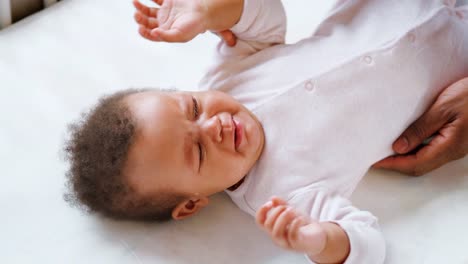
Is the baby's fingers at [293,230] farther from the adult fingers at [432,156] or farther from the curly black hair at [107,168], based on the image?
the adult fingers at [432,156]

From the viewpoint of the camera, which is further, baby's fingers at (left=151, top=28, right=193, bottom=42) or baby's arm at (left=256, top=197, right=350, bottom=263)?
baby's fingers at (left=151, top=28, right=193, bottom=42)

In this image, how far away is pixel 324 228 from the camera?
3.23ft

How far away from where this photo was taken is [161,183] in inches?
41.2

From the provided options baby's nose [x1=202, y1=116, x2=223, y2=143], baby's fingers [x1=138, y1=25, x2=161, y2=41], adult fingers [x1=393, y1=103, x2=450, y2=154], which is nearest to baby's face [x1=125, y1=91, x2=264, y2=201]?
baby's nose [x1=202, y1=116, x2=223, y2=143]

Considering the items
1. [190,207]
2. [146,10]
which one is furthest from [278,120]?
[146,10]

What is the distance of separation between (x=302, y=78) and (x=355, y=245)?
1.18ft

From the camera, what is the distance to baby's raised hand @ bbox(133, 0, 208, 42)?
3.76ft

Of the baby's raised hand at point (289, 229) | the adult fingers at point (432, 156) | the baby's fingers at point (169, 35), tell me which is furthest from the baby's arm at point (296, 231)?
the baby's fingers at point (169, 35)

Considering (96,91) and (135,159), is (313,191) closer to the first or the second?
(135,159)

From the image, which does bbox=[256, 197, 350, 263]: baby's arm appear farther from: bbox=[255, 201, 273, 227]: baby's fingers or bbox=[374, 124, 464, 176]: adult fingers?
bbox=[374, 124, 464, 176]: adult fingers

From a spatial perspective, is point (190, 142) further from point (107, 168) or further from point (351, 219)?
point (351, 219)

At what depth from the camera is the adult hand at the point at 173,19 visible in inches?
45.2

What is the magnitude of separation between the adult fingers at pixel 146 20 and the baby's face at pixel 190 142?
0.50ft

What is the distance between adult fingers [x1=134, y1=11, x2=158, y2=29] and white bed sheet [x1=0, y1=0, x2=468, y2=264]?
0.23 m
